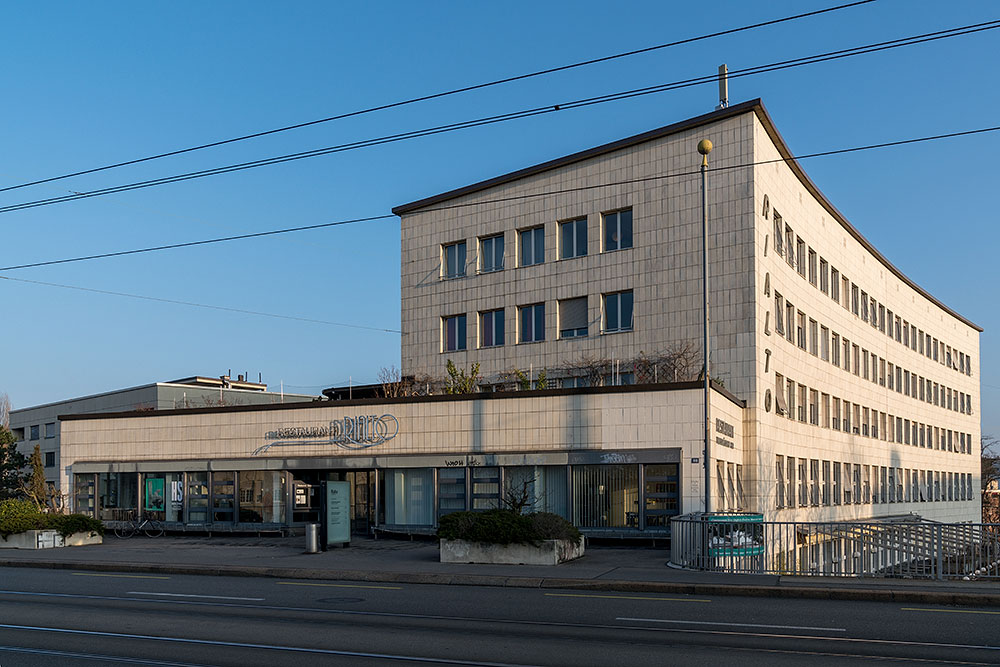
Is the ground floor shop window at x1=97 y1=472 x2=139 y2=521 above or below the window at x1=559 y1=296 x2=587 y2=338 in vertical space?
below

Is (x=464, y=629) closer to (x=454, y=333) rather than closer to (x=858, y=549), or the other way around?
(x=858, y=549)

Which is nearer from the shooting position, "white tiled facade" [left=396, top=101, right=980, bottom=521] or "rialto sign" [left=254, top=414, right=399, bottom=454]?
"rialto sign" [left=254, top=414, right=399, bottom=454]

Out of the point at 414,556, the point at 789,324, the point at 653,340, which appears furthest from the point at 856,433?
the point at 414,556

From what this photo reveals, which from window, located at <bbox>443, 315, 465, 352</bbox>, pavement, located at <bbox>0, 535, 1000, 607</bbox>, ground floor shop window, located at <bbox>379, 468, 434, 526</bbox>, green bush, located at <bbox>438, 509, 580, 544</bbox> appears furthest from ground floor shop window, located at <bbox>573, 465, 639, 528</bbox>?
window, located at <bbox>443, 315, 465, 352</bbox>

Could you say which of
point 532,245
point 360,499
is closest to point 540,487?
point 360,499

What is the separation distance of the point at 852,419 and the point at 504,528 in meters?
33.7

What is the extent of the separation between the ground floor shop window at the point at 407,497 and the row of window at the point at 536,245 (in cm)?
1352

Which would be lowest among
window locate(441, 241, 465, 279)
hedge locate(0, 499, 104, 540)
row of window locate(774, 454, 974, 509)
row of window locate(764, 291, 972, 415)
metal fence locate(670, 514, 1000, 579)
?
row of window locate(774, 454, 974, 509)

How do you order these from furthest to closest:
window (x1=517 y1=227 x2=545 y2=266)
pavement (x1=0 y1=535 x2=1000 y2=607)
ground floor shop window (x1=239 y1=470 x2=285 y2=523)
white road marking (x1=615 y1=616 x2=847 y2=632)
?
1. window (x1=517 y1=227 x2=545 y2=266)
2. ground floor shop window (x1=239 y1=470 x2=285 y2=523)
3. pavement (x1=0 y1=535 x2=1000 y2=607)
4. white road marking (x1=615 y1=616 x2=847 y2=632)

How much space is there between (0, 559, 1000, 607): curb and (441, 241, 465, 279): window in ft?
78.9

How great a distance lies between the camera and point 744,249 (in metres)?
37.8

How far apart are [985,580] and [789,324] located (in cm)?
2433

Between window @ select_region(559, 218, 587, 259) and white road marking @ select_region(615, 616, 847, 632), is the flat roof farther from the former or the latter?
white road marking @ select_region(615, 616, 847, 632)

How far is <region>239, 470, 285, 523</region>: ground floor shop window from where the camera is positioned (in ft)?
116
